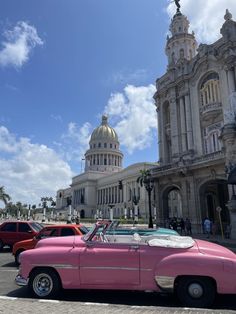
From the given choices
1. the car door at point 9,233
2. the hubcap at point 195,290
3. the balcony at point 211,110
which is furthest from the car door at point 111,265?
the balcony at point 211,110

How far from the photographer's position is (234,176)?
64.3 feet

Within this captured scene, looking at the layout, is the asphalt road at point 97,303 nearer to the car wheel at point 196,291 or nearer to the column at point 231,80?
the car wheel at point 196,291

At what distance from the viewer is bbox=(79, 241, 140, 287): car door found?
6.76 m

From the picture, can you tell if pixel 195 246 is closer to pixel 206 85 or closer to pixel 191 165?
pixel 191 165

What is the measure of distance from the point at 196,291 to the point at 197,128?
3255 cm

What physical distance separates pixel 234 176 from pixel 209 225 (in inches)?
334

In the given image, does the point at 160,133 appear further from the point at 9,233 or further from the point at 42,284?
the point at 42,284

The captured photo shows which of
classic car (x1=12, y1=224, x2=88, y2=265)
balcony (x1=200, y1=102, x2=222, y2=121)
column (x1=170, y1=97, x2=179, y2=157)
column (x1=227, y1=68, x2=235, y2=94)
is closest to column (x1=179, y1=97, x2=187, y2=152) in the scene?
column (x1=170, y1=97, x2=179, y2=157)

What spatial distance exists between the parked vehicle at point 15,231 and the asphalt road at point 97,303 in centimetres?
809

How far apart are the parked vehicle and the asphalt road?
8.09 metres

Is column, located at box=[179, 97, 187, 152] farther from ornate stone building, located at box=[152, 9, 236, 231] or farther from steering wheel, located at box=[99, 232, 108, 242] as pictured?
steering wheel, located at box=[99, 232, 108, 242]

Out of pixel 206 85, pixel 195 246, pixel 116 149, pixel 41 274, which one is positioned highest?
pixel 116 149

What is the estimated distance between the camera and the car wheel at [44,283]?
7.11 metres

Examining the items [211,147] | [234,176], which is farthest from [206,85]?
[234,176]
